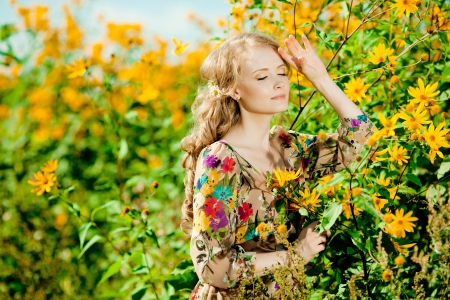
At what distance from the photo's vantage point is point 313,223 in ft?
4.77

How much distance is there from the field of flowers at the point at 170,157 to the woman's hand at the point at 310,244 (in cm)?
4

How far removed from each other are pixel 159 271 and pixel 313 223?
4.22 feet

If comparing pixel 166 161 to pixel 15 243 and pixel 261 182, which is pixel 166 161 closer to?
pixel 15 243

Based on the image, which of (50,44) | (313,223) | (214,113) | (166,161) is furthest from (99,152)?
(313,223)

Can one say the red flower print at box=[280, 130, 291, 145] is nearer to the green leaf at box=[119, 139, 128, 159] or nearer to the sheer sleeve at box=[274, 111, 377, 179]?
the sheer sleeve at box=[274, 111, 377, 179]

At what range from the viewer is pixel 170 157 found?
301 centimetres

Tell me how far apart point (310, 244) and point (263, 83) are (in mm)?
446

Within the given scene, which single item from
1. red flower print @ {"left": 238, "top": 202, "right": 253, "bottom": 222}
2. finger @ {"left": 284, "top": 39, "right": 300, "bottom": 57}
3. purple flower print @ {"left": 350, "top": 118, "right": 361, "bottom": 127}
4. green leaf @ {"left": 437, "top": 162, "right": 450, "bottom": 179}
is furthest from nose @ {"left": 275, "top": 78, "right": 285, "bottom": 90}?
green leaf @ {"left": 437, "top": 162, "right": 450, "bottom": 179}

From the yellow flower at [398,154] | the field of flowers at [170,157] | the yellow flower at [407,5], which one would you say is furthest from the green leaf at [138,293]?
the yellow flower at [407,5]

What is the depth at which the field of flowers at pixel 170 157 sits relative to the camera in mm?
1393

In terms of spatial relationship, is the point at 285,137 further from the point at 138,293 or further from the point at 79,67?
the point at 79,67

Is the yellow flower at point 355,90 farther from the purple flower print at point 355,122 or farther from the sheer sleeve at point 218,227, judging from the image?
the sheer sleeve at point 218,227

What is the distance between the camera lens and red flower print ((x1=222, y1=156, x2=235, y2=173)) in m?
1.45

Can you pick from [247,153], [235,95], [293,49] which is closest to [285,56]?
[293,49]
